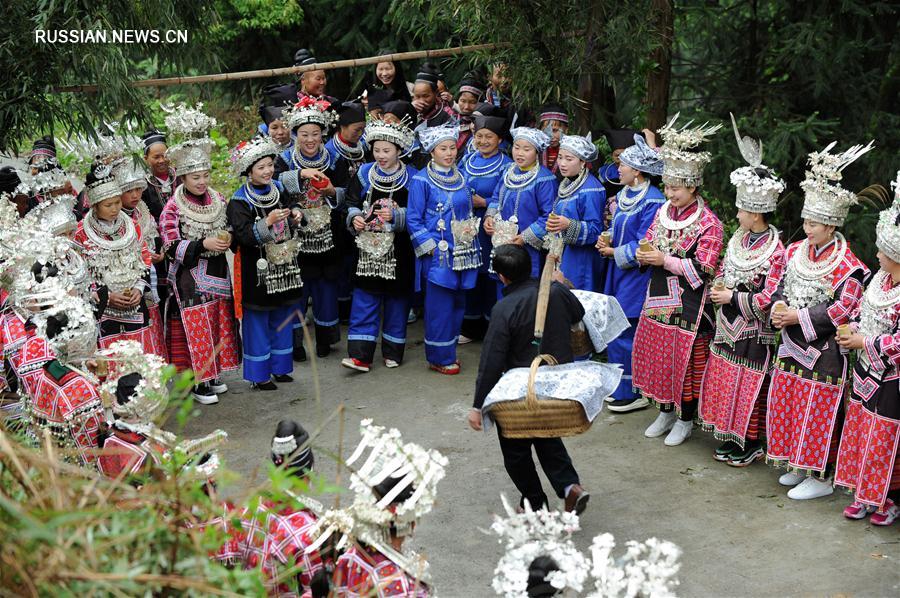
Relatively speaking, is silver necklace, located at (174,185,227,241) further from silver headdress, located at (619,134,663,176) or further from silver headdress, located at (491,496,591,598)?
silver headdress, located at (491,496,591,598)

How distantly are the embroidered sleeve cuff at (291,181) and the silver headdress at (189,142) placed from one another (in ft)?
2.73

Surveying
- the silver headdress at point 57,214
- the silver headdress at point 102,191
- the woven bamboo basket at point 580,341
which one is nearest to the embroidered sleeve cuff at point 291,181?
the silver headdress at point 102,191

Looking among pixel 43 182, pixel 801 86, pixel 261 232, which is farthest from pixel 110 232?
pixel 801 86

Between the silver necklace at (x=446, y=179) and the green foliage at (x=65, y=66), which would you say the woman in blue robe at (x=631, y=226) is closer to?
the silver necklace at (x=446, y=179)

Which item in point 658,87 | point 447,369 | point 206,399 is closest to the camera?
point 206,399

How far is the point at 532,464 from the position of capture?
18.2 feet

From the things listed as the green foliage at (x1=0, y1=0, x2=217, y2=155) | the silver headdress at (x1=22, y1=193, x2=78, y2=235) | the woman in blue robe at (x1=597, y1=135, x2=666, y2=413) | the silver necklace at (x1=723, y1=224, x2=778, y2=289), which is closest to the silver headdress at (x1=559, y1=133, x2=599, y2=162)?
the woman in blue robe at (x1=597, y1=135, x2=666, y2=413)

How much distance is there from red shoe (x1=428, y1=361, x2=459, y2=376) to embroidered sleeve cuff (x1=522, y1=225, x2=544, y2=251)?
1.24 m

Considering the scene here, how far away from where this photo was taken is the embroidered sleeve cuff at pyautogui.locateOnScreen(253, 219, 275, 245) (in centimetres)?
750

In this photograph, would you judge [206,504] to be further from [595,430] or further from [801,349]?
[595,430]

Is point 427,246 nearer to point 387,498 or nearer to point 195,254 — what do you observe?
point 195,254

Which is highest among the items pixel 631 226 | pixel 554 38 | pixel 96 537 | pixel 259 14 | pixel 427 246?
pixel 554 38

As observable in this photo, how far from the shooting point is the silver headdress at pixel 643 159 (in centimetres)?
714

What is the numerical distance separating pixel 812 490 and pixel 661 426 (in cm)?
127
